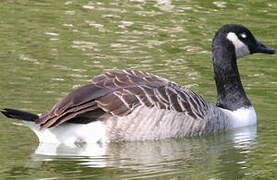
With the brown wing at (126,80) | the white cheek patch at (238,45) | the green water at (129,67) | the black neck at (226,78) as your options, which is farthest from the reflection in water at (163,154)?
the white cheek patch at (238,45)

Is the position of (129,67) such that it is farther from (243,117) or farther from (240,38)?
(243,117)

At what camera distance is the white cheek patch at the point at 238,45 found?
1473cm

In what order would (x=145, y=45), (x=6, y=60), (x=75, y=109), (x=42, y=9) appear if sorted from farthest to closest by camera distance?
(x=42, y=9) → (x=145, y=45) → (x=6, y=60) → (x=75, y=109)

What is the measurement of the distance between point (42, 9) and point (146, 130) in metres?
8.68

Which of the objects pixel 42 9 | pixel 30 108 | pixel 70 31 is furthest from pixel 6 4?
pixel 30 108

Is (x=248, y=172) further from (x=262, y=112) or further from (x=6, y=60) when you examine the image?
(x=6, y=60)

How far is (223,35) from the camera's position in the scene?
48.2 ft

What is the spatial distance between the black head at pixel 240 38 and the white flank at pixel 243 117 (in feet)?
3.52

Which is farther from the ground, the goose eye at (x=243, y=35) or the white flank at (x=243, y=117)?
the goose eye at (x=243, y=35)

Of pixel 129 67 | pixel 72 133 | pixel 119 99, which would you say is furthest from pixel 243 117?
pixel 129 67

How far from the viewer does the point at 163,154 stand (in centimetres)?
1272

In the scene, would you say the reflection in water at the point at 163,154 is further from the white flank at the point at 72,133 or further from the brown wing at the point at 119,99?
the brown wing at the point at 119,99

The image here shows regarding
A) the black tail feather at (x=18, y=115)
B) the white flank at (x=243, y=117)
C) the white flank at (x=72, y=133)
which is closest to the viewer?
the black tail feather at (x=18, y=115)

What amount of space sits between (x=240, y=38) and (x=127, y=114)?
9.04 ft
